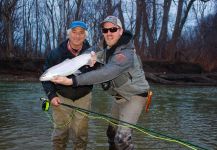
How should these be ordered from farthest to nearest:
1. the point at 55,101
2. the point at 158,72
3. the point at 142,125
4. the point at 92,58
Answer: the point at 158,72 → the point at 142,125 → the point at 55,101 → the point at 92,58

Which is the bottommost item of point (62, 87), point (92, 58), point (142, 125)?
point (142, 125)

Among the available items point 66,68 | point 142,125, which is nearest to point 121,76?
point 66,68

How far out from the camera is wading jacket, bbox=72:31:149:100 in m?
4.97

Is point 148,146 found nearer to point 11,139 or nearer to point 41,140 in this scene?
point 41,140

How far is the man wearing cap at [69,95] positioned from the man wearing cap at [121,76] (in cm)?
41

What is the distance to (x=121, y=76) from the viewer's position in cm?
525

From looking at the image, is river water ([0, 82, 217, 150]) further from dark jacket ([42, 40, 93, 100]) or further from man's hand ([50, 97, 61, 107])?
man's hand ([50, 97, 61, 107])

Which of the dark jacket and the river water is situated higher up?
the dark jacket

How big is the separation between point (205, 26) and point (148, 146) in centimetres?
3702

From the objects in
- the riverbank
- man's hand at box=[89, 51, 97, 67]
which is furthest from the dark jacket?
the riverbank

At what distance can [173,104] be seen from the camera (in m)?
14.3

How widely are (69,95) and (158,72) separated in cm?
2313

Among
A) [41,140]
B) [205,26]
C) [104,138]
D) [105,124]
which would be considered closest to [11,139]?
[41,140]

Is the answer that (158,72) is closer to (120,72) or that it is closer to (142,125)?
(142,125)
